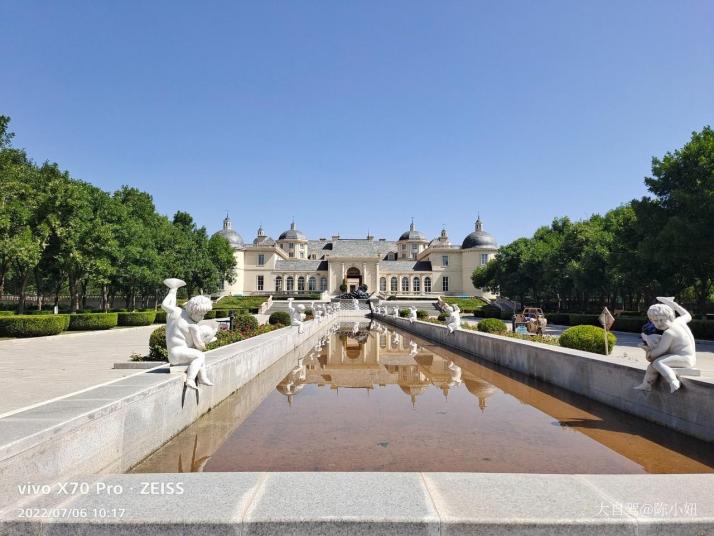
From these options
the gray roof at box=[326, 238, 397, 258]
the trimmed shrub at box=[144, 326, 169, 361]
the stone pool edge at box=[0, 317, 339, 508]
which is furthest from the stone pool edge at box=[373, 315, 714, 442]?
the gray roof at box=[326, 238, 397, 258]

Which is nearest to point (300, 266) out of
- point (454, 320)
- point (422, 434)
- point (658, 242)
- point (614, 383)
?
point (658, 242)

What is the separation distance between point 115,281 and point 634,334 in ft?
107

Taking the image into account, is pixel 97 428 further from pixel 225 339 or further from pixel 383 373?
pixel 225 339

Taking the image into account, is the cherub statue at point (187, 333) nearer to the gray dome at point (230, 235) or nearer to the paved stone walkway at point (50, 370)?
the paved stone walkway at point (50, 370)

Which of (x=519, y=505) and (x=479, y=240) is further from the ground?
(x=479, y=240)

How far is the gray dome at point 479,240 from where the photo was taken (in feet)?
265

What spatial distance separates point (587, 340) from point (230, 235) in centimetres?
8083

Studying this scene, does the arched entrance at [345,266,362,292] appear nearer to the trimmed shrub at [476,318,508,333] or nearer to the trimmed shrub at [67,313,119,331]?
the trimmed shrub at [67,313,119,331]

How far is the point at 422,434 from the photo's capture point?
17.2 feet

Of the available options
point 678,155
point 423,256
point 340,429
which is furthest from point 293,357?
point 423,256

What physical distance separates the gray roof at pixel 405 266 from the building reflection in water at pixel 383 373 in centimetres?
6740

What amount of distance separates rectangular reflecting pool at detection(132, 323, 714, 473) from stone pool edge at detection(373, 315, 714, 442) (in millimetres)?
154

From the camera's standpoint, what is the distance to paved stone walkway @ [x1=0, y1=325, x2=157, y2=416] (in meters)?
6.49

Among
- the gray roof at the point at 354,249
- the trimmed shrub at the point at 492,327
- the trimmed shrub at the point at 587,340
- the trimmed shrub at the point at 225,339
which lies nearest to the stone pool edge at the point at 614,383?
the trimmed shrub at the point at 587,340
